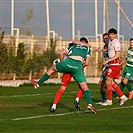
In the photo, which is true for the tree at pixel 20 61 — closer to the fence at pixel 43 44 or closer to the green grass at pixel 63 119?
the fence at pixel 43 44

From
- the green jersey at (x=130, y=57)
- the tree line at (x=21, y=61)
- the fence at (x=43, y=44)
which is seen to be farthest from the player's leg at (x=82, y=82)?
the fence at (x=43, y=44)

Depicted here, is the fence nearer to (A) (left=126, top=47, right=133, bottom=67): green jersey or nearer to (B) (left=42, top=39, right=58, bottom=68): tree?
(B) (left=42, top=39, right=58, bottom=68): tree

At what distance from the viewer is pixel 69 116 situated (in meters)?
15.9

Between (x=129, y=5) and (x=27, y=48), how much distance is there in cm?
796

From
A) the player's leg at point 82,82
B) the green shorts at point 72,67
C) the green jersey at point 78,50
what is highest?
the green jersey at point 78,50

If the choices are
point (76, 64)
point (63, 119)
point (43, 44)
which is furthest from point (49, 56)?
point (63, 119)

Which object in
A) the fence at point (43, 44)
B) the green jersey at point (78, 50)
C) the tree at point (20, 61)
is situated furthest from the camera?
the fence at point (43, 44)

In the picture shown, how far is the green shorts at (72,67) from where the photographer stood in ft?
54.3

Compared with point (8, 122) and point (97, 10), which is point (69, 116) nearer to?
point (8, 122)

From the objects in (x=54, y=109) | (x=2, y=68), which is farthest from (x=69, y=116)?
(x=2, y=68)

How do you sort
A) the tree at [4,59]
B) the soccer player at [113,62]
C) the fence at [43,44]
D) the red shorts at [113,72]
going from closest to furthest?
the soccer player at [113,62] < the red shorts at [113,72] < the tree at [4,59] < the fence at [43,44]

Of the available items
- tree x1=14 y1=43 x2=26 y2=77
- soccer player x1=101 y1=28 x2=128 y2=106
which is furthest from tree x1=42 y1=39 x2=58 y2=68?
soccer player x1=101 y1=28 x2=128 y2=106

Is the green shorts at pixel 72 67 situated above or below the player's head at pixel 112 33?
below

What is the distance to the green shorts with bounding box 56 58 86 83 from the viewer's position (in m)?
16.5
